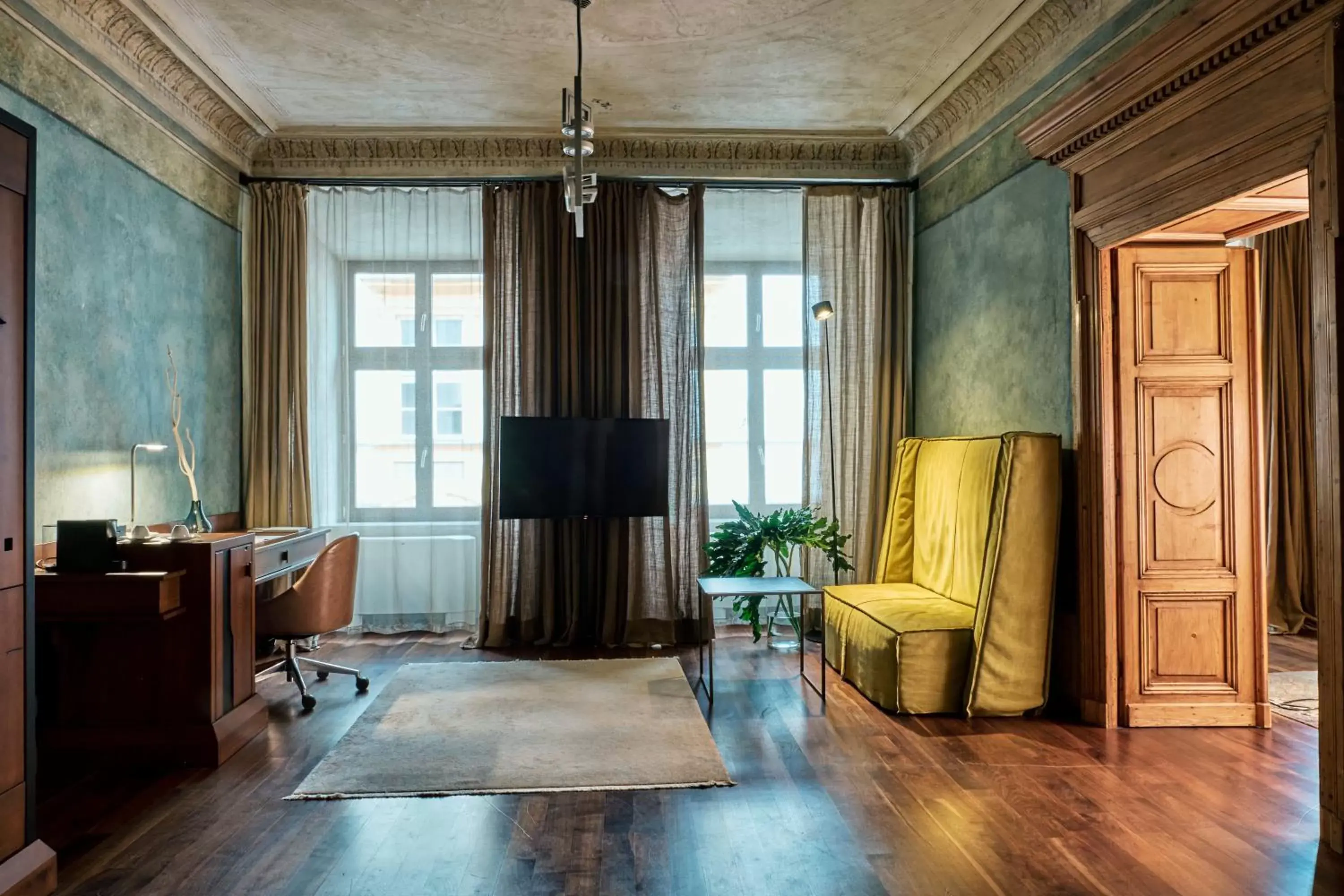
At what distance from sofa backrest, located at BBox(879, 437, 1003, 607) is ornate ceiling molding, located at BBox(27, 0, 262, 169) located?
448 centimetres

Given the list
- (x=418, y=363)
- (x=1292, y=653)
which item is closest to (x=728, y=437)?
(x=418, y=363)

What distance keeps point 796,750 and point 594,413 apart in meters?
2.80

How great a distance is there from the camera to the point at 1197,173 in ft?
10.6

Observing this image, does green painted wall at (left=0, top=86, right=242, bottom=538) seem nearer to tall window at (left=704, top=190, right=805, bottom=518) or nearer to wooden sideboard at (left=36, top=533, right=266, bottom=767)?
wooden sideboard at (left=36, top=533, right=266, bottom=767)

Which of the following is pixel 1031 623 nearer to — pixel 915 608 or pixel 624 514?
pixel 915 608

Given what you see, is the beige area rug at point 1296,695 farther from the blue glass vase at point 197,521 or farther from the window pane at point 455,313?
the blue glass vase at point 197,521

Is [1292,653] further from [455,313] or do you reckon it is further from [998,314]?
[455,313]

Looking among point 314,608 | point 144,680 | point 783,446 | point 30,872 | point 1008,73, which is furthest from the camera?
point 783,446

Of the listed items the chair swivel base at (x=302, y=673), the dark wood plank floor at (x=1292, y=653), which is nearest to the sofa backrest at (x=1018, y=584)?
the dark wood plank floor at (x=1292, y=653)

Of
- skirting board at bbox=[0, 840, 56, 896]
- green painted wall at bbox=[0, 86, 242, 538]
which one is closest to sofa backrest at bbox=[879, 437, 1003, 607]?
skirting board at bbox=[0, 840, 56, 896]

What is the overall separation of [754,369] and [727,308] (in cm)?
53

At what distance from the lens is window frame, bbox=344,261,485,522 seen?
598cm

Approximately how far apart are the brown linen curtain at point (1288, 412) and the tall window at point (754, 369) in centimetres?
332

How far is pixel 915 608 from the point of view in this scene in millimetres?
4430
